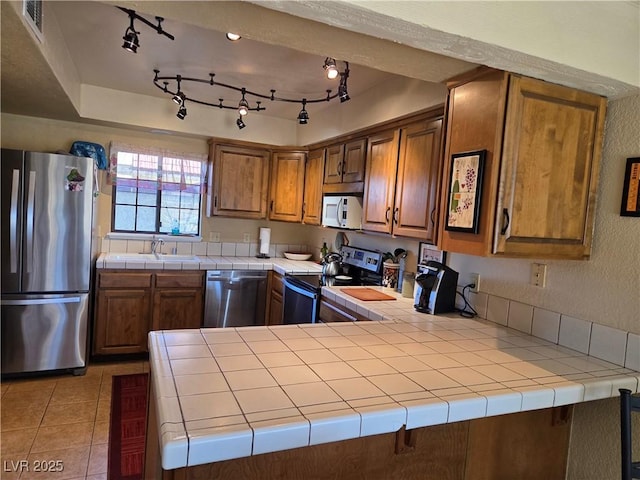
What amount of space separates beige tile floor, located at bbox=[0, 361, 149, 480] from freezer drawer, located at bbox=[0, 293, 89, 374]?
152 millimetres

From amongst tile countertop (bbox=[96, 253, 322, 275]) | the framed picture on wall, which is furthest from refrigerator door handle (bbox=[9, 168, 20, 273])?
the framed picture on wall

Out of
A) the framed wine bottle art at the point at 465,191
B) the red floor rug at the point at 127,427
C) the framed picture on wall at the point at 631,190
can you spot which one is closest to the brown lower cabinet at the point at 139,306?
the red floor rug at the point at 127,427

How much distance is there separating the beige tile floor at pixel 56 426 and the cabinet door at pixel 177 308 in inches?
21.3

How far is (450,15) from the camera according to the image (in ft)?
3.85

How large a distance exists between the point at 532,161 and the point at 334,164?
83.8 inches

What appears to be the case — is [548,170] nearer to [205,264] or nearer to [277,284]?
[277,284]

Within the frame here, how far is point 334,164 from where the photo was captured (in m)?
3.54

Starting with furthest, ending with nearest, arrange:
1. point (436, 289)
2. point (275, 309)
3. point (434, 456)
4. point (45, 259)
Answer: point (275, 309)
point (45, 259)
point (436, 289)
point (434, 456)

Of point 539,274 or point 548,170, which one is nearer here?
point 548,170

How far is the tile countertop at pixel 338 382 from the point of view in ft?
3.18

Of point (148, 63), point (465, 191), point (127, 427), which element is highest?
point (148, 63)

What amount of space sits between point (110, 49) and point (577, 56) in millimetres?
2671

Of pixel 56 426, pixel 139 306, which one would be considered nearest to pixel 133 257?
pixel 139 306

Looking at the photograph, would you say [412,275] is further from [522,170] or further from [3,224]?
[3,224]
